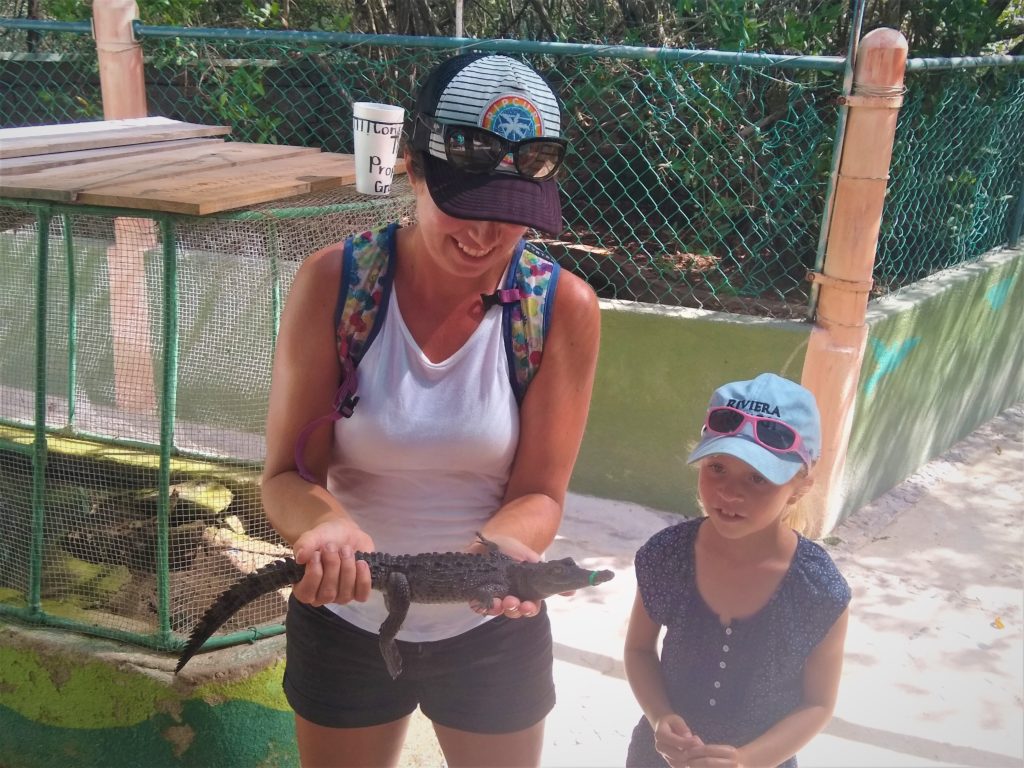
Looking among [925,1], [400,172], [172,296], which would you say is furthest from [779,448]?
[925,1]

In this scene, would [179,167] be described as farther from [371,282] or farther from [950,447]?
[950,447]

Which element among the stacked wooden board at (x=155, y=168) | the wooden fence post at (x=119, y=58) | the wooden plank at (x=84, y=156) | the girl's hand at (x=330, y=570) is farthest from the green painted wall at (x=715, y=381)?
the girl's hand at (x=330, y=570)

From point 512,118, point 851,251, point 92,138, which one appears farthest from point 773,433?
point 851,251

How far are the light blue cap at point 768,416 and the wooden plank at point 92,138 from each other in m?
2.13

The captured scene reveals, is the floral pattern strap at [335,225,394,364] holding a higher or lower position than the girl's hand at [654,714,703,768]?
higher

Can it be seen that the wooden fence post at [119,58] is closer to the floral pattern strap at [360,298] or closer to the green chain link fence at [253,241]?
the green chain link fence at [253,241]

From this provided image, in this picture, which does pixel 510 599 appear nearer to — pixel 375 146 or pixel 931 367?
pixel 375 146

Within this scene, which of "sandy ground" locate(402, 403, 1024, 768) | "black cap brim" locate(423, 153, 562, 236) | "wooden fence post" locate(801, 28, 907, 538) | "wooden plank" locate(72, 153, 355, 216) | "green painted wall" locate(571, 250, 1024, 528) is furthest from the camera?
"green painted wall" locate(571, 250, 1024, 528)

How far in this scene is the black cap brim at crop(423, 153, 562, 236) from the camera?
5.15ft

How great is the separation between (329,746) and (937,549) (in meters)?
3.51

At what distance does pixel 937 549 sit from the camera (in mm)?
4527

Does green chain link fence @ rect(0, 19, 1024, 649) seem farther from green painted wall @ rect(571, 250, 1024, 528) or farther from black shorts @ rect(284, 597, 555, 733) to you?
black shorts @ rect(284, 597, 555, 733)

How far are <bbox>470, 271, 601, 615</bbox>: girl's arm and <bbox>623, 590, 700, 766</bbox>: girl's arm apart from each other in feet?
0.92

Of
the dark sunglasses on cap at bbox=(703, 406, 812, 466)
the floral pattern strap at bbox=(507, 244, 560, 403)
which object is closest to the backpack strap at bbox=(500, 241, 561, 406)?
the floral pattern strap at bbox=(507, 244, 560, 403)
